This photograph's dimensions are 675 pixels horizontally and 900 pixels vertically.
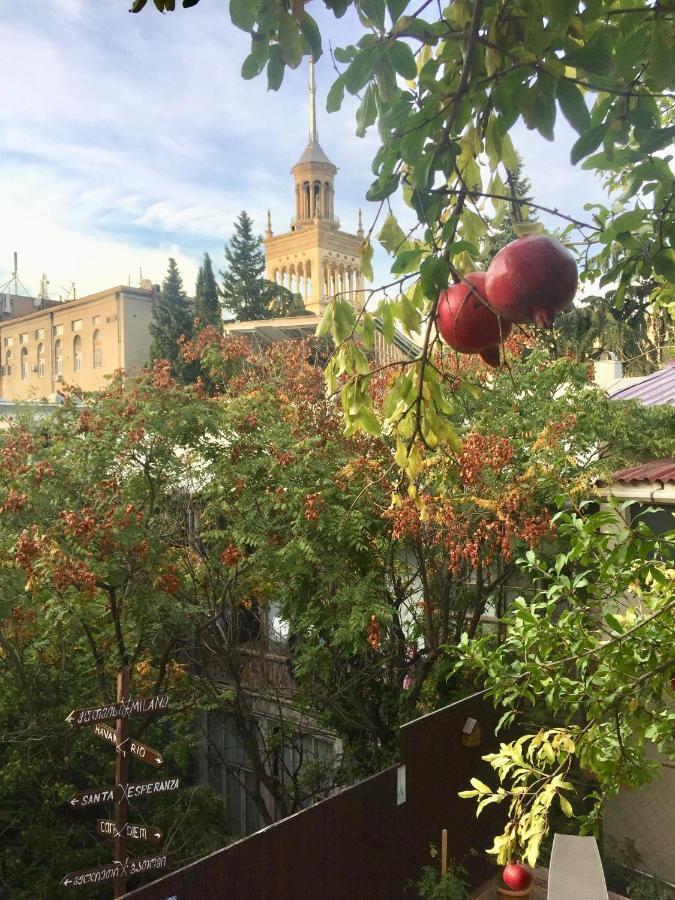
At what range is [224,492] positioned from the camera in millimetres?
7578

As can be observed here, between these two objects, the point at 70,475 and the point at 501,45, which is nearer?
the point at 501,45

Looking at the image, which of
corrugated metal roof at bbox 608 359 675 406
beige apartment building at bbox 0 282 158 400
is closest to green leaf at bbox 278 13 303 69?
corrugated metal roof at bbox 608 359 675 406

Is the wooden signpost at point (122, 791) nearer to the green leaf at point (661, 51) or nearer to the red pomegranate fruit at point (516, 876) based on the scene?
the red pomegranate fruit at point (516, 876)

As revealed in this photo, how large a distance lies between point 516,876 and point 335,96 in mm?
6022

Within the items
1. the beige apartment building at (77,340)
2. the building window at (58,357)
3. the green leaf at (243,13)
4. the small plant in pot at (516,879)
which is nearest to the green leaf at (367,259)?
the green leaf at (243,13)

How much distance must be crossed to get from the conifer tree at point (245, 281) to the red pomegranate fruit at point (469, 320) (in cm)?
2990

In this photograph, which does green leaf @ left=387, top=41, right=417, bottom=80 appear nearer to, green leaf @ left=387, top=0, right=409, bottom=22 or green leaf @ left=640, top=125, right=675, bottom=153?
green leaf @ left=387, top=0, right=409, bottom=22

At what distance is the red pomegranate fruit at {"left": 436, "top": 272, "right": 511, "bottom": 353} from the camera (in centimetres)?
117

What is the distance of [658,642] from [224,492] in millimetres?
5101

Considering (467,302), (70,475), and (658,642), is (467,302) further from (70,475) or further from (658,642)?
(70,475)

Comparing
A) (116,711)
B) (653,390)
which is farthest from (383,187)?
(653,390)

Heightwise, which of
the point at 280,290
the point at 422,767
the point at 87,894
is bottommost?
the point at 87,894

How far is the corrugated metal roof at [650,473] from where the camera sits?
23.3 ft

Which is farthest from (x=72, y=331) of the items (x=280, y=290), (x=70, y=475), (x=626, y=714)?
(x=626, y=714)
